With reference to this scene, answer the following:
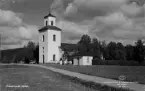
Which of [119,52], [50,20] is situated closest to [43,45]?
[50,20]

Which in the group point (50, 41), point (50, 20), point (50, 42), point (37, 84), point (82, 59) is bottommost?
point (37, 84)

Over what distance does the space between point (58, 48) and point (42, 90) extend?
4846cm

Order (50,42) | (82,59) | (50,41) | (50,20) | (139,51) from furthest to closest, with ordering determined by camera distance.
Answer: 1. (50,20)
2. (50,41)
3. (50,42)
4. (139,51)
5. (82,59)

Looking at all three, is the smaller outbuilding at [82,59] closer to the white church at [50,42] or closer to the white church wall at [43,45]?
the white church at [50,42]

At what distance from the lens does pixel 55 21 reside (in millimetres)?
59875

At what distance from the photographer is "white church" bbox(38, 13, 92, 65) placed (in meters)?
57.1

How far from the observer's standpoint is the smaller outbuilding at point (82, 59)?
179ft

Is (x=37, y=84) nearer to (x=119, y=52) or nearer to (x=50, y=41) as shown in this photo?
(x=50, y=41)

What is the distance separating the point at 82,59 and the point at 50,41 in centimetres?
992

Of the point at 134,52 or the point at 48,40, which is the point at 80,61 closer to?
the point at 48,40

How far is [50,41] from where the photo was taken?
57750 millimetres

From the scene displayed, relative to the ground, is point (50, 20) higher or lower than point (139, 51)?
higher

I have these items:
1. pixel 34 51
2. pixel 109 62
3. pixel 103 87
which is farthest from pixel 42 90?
pixel 34 51

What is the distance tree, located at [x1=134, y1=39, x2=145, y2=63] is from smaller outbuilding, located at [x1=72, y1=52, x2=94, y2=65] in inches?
476
